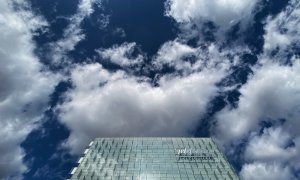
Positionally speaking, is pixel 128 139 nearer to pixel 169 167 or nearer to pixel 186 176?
pixel 169 167

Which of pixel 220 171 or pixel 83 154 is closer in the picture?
pixel 220 171

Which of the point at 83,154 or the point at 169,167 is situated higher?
the point at 83,154

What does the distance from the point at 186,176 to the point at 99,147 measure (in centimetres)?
4306

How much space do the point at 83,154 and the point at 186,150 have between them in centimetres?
4400

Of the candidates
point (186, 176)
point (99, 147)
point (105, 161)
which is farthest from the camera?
point (99, 147)

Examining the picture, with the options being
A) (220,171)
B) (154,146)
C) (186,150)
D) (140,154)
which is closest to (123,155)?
(140,154)

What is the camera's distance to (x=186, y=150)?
127188 mm

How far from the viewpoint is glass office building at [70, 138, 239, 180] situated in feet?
367

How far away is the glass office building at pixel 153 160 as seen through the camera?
112m

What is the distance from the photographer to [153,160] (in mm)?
121812

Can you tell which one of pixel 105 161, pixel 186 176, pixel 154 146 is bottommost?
pixel 186 176

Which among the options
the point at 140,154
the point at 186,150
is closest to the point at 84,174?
the point at 140,154

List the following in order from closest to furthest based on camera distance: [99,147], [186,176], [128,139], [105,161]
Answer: [186,176] < [105,161] < [99,147] < [128,139]

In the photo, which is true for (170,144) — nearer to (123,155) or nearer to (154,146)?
(154,146)
